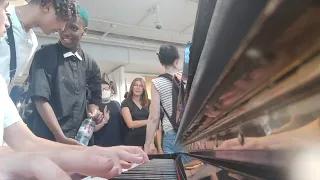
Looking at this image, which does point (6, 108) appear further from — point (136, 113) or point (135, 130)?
point (136, 113)

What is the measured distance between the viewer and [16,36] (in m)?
1.16

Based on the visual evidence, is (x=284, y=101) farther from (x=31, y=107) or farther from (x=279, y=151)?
(x=31, y=107)

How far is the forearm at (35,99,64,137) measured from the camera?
4.31 ft

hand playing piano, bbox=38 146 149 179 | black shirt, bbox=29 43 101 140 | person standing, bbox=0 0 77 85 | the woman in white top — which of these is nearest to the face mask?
black shirt, bbox=29 43 101 140

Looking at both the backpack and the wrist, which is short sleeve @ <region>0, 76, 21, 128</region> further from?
the backpack

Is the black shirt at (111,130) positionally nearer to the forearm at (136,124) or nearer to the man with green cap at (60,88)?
the forearm at (136,124)

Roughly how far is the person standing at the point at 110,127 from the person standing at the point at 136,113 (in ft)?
0.19

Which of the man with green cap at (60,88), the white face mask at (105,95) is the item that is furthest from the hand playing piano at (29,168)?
the white face mask at (105,95)

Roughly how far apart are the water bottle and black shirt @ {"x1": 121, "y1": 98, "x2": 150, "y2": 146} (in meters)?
0.72

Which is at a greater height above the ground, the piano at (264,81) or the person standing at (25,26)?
the person standing at (25,26)

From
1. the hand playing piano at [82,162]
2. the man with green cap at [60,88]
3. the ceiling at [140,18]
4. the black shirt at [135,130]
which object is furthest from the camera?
the ceiling at [140,18]

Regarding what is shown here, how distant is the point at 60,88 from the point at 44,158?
115 centimetres

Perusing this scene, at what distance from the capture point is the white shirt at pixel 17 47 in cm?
108

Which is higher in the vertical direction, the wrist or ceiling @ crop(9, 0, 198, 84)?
ceiling @ crop(9, 0, 198, 84)
